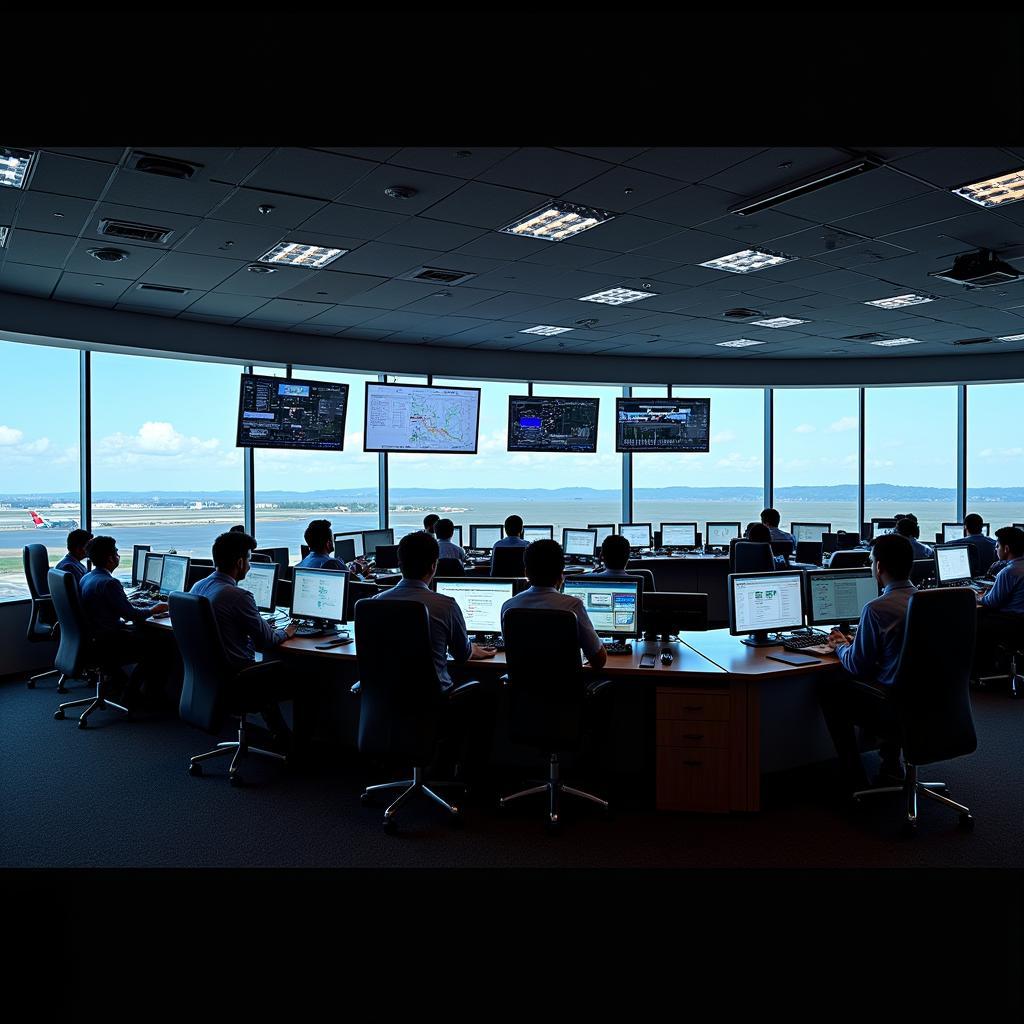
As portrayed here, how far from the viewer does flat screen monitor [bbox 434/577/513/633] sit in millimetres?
4602

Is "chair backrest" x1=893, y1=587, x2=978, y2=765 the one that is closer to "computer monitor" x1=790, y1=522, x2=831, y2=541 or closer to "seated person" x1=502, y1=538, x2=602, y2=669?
"seated person" x1=502, y1=538, x2=602, y2=669

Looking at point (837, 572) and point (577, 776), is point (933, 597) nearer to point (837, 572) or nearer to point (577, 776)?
point (837, 572)

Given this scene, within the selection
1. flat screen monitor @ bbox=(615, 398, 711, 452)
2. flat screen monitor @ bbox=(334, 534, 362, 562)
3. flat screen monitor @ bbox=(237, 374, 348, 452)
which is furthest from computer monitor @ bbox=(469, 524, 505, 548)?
flat screen monitor @ bbox=(237, 374, 348, 452)

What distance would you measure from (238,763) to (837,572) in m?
3.72

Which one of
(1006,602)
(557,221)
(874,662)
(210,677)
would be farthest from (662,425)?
(210,677)

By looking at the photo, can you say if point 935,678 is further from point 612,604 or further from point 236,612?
point 236,612

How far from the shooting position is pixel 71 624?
5.47 m

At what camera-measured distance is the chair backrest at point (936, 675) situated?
11.1 feet

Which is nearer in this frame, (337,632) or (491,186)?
(491,186)

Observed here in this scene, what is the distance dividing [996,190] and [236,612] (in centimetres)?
513
